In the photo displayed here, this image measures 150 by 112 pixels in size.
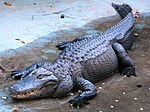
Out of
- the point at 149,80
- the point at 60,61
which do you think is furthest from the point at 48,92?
the point at 149,80

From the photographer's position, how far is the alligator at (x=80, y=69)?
14.8 feet

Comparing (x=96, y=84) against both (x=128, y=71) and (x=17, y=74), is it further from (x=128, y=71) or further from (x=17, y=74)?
(x=17, y=74)

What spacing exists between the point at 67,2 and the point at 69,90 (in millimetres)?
3884

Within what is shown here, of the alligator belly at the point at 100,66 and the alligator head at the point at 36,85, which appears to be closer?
the alligator head at the point at 36,85

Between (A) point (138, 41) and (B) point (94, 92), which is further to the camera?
(A) point (138, 41)

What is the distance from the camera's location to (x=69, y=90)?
4.70m

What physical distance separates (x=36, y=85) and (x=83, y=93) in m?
0.52

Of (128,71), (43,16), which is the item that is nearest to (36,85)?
(128,71)

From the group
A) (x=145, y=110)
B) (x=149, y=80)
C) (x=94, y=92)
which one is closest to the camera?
(x=145, y=110)

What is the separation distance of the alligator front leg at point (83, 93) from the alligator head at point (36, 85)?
283 mm

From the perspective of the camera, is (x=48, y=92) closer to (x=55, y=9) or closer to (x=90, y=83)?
(x=90, y=83)

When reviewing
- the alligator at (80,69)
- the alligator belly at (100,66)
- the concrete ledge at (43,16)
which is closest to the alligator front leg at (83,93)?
the alligator at (80,69)

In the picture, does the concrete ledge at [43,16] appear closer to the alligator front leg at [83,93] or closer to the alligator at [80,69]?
the alligator at [80,69]

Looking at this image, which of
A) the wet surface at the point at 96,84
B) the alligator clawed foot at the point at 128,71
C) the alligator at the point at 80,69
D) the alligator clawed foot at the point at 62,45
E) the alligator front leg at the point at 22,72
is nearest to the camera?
the wet surface at the point at 96,84
